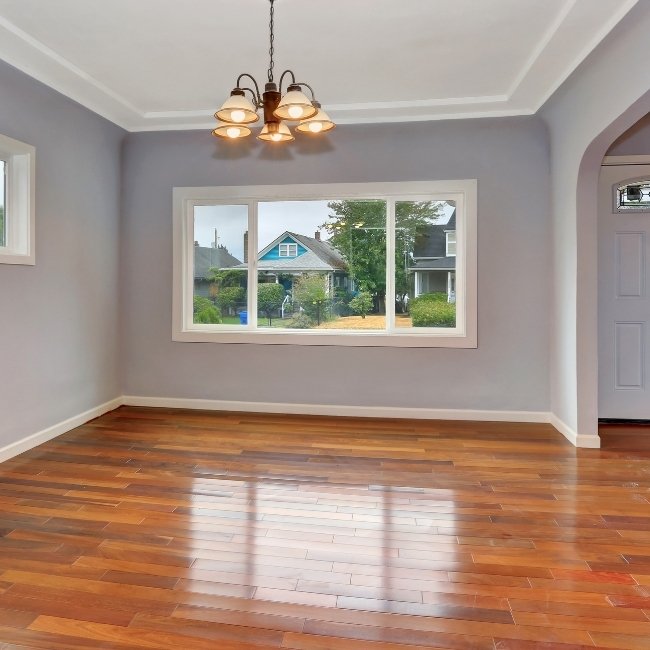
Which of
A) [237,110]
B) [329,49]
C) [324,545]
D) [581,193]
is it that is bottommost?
[324,545]

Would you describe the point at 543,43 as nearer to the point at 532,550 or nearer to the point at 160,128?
the point at 532,550

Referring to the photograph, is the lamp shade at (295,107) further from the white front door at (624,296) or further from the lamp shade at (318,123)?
the white front door at (624,296)

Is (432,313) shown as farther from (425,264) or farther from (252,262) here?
(252,262)

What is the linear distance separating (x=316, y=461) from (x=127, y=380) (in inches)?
96.2

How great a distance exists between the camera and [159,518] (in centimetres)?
255

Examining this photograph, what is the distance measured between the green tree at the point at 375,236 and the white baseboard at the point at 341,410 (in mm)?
994

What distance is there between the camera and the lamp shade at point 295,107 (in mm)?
2408

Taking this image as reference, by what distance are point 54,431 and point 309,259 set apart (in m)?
2.63

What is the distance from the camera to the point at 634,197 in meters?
4.23

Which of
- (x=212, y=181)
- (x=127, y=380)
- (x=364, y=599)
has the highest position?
(x=212, y=181)

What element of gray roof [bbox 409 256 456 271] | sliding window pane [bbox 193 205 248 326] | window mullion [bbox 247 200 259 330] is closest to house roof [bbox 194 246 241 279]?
sliding window pane [bbox 193 205 248 326]

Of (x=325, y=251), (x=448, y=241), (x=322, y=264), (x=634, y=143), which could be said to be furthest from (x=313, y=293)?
(x=634, y=143)

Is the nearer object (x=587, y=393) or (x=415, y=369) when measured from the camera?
(x=587, y=393)

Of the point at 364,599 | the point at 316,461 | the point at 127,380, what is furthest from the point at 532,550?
the point at 127,380
